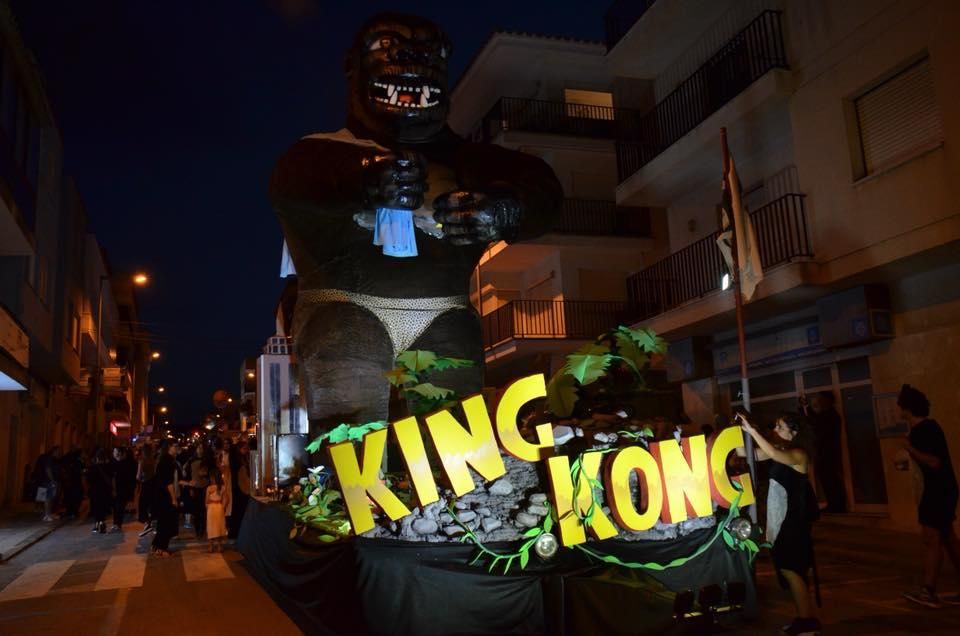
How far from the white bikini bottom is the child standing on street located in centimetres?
467

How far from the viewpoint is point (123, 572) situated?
9273 mm

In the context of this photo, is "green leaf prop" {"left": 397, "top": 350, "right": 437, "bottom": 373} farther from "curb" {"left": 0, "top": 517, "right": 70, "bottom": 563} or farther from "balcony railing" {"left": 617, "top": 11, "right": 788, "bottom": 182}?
"curb" {"left": 0, "top": 517, "right": 70, "bottom": 563}

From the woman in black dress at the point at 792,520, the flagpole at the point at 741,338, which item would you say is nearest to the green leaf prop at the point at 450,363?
the flagpole at the point at 741,338

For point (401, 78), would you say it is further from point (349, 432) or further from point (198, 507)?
point (198, 507)

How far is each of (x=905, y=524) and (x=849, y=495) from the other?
3.95 feet

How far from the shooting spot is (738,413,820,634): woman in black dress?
5043 millimetres

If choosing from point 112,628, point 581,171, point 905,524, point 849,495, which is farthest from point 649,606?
point 581,171

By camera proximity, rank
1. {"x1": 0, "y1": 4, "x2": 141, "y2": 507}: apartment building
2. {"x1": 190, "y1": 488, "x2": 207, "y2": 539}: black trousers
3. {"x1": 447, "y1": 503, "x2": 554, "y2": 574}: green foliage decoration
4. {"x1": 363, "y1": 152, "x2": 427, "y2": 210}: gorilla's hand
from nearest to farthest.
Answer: {"x1": 447, "y1": 503, "x2": 554, "y2": 574}: green foliage decoration, {"x1": 363, "y1": 152, "x2": 427, "y2": 210}: gorilla's hand, {"x1": 190, "y1": 488, "x2": 207, "y2": 539}: black trousers, {"x1": 0, "y1": 4, "x2": 141, "y2": 507}: apartment building

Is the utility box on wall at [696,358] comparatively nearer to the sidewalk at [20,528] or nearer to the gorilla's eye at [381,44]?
the gorilla's eye at [381,44]

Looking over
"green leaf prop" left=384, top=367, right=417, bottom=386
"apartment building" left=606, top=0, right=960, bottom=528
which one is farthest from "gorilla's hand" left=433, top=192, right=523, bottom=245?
"apartment building" left=606, top=0, right=960, bottom=528

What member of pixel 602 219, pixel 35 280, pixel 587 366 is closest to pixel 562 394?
pixel 587 366

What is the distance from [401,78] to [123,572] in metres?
6.61

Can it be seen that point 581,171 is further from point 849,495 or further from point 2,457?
point 2,457

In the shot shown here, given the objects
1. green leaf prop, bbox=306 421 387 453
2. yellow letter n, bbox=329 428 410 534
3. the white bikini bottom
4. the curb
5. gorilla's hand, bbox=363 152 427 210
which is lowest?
the curb
